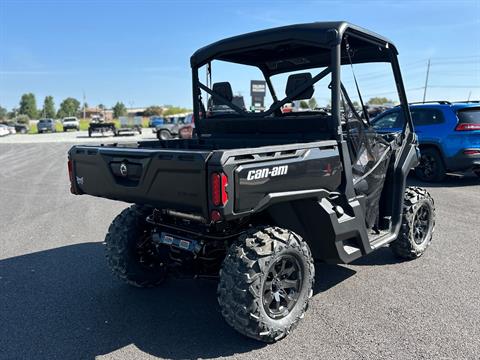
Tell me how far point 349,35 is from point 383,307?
2309mm

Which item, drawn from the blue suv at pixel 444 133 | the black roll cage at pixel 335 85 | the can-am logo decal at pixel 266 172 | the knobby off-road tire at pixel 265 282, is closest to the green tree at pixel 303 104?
the black roll cage at pixel 335 85

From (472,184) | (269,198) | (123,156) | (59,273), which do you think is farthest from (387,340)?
(472,184)

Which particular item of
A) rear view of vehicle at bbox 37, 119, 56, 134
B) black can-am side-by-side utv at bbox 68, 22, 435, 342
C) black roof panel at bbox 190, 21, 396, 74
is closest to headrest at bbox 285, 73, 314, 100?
black can-am side-by-side utv at bbox 68, 22, 435, 342

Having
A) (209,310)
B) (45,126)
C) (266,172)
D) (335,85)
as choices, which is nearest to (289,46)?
(335,85)

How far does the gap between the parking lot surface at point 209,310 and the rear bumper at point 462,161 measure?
358 centimetres

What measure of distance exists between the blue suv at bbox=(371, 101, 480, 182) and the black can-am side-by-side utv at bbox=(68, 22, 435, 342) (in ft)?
14.7

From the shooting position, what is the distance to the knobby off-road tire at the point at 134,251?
385 cm

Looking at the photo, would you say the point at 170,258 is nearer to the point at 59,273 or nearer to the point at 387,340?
the point at 59,273

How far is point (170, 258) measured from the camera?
366cm

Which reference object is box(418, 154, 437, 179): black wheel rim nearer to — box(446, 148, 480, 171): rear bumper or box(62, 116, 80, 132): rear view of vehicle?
box(446, 148, 480, 171): rear bumper

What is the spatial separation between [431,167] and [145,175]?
8.22 metres

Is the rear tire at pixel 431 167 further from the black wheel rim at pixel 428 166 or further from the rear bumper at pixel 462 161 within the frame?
the rear bumper at pixel 462 161

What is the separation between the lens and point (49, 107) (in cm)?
11956

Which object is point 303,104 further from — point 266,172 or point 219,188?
point 219,188
